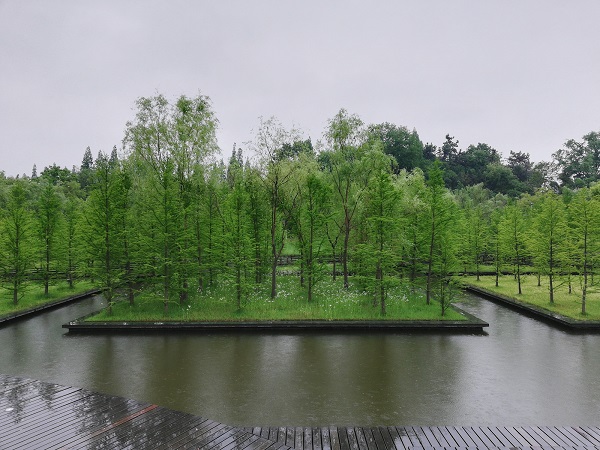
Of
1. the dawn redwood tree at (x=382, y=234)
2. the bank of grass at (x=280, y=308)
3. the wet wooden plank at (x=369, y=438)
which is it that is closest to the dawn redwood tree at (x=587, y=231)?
the bank of grass at (x=280, y=308)

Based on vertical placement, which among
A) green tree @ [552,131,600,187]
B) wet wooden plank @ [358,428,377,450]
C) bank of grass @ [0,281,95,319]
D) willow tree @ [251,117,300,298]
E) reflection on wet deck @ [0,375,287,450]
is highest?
green tree @ [552,131,600,187]

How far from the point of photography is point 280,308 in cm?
2294

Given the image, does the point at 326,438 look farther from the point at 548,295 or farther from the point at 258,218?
the point at 548,295

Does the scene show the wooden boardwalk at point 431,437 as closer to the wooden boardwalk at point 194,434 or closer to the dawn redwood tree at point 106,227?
the wooden boardwalk at point 194,434

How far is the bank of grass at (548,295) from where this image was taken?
22.5m

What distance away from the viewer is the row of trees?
22.6 meters

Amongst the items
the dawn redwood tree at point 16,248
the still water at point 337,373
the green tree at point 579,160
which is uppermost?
the green tree at point 579,160

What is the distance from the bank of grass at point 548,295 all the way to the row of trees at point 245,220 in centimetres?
162

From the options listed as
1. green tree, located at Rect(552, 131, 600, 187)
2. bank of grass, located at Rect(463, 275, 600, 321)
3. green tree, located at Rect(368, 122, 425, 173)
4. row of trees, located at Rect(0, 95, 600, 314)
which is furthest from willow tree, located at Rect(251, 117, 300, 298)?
green tree, located at Rect(552, 131, 600, 187)

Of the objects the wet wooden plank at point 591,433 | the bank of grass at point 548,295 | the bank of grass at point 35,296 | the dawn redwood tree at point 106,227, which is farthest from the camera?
the bank of grass at point 35,296

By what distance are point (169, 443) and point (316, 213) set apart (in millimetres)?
19872

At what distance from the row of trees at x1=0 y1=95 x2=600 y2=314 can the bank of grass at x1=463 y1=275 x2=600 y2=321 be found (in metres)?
1.62

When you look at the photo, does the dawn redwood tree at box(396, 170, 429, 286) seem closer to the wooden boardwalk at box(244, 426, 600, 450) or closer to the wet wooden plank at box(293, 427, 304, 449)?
the wooden boardwalk at box(244, 426, 600, 450)

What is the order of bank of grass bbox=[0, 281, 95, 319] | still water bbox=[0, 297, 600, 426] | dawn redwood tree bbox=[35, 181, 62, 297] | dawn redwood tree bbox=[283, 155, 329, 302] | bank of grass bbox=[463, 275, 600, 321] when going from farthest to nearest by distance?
dawn redwood tree bbox=[35, 181, 62, 297]
dawn redwood tree bbox=[283, 155, 329, 302]
bank of grass bbox=[0, 281, 95, 319]
bank of grass bbox=[463, 275, 600, 321]
still water bbox=[0, 297, 600, 426]
